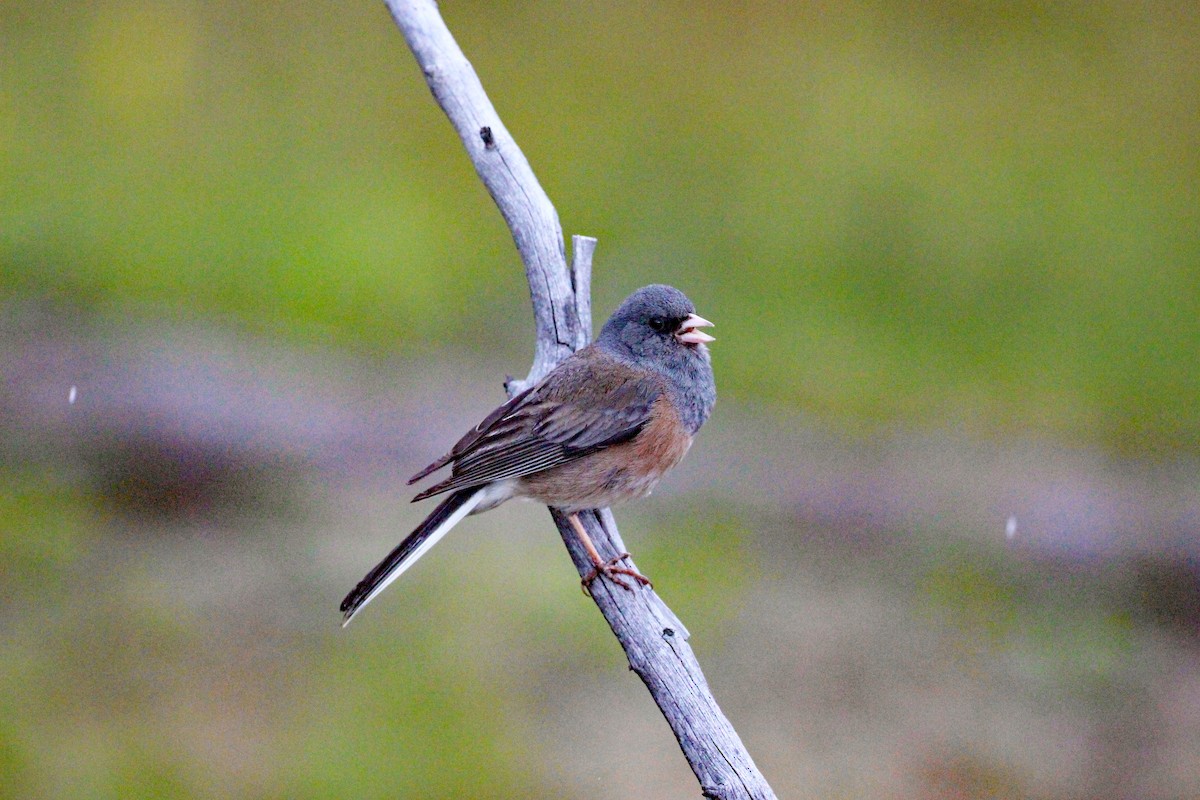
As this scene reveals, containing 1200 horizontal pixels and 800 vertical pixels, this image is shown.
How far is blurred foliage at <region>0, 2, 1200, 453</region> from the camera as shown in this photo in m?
4.75

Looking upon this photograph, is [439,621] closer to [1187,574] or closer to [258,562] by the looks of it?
[258,562]

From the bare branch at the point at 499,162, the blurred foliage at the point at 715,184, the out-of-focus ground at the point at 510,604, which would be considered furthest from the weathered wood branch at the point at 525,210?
the blurred foliage at the point at 715,184

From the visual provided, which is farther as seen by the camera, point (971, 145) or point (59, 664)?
point (971, 145)

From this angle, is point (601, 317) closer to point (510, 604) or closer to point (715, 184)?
point (715, 184)

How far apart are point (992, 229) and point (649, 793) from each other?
3060 millimetres

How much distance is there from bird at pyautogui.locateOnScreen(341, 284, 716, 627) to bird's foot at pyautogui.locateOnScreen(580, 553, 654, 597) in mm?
27

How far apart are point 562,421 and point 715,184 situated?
9.68 feet

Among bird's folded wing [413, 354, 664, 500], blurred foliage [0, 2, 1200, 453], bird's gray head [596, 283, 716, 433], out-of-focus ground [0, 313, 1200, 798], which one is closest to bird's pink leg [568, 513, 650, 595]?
bird's folded wing [413, 354, 664, 500]

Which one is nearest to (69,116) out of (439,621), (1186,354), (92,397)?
(92,397)

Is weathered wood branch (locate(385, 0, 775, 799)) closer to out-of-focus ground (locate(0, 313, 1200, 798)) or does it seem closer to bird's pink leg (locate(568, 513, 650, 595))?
bird's pink leg (locate(568, 513, 650, 595))

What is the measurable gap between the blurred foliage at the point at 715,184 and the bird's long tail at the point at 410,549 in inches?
95.5

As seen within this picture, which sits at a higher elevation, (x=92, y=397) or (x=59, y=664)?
(x=92, y=397)

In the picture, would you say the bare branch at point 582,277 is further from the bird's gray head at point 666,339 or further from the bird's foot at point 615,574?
the bird's foot at point 615,574

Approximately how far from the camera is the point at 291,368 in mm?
4637
